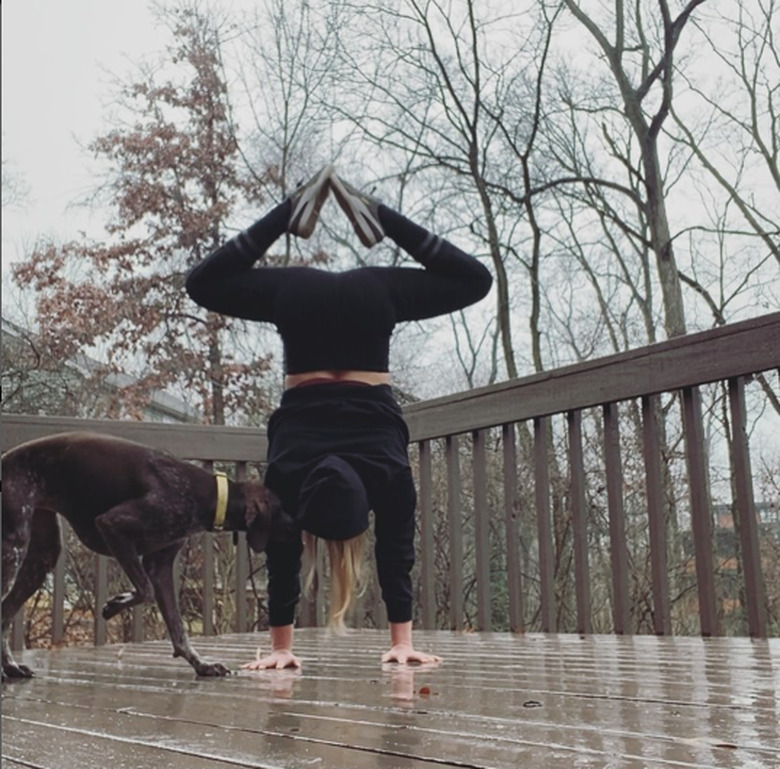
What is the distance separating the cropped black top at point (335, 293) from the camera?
2166 millimetres

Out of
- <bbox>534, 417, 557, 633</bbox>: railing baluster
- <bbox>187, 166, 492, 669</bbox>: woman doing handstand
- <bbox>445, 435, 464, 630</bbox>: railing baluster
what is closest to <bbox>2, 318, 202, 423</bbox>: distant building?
<bbox>445, 435, 464, 630</bbox>: railing baluster

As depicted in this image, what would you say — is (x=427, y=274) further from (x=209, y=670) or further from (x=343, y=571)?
(x=209, y=670)

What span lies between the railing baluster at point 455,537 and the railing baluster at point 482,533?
77 millimetres

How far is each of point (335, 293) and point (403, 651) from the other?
839 millimetres

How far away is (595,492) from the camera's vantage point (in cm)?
532

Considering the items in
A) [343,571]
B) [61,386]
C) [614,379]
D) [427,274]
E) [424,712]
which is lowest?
[424,712]

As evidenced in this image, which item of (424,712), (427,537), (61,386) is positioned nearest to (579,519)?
(427,537)

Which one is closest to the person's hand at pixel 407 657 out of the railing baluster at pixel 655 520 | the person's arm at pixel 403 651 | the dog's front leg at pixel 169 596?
the person's arm at pixel 403 651

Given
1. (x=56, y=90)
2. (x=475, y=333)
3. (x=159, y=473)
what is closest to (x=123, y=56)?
(x=475, y=333)

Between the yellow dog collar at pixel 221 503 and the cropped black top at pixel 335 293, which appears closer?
the yellow dog collar at pixel 221 503

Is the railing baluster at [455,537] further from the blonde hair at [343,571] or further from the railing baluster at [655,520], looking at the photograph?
the blonde hair at [343,571]

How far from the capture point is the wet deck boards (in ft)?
3.44

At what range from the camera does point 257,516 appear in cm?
208

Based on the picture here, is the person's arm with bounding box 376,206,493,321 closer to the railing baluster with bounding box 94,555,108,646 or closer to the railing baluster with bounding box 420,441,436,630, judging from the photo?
the railing baluster with bounding box 420,441,436,630
